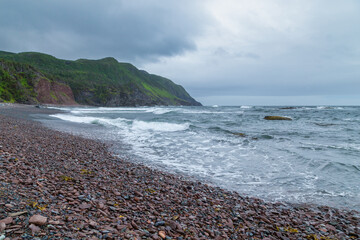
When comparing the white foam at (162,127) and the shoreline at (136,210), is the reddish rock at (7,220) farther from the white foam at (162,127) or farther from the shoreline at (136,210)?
the white foam at (162,127)

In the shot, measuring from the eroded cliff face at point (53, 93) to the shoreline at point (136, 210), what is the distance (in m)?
90.5

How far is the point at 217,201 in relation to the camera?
5.32 metres

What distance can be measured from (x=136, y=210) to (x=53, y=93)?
103 meters

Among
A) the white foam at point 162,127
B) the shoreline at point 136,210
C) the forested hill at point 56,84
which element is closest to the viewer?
the shoreline at point 136,210

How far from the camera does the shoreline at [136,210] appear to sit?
312 cm

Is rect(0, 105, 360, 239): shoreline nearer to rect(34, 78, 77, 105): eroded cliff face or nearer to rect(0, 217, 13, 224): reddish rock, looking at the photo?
rect(0, 217, 13, 224): reddish rock

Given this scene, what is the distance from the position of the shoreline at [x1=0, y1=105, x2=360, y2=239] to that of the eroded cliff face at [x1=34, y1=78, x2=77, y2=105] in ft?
297

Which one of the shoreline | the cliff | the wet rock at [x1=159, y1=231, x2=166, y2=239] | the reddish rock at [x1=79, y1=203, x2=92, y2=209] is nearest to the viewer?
the shoreline

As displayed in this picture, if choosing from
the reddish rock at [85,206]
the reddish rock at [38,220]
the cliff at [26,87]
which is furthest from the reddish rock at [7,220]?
the cliff at [26,87]

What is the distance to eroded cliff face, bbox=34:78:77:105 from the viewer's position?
81.1 m

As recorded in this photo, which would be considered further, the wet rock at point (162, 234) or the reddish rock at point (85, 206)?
the reddish rock at point (85, 206)

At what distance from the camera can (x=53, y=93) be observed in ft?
294

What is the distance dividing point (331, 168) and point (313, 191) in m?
3.43

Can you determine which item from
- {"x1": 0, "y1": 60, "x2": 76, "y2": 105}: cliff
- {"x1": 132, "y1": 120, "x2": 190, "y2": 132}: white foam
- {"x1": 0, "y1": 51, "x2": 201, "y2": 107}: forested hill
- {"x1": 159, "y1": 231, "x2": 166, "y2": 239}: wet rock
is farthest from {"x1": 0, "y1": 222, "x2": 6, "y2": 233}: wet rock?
{"x1": 0, "y1": 51, "x2": 201, "y2": 107}: forested hill
